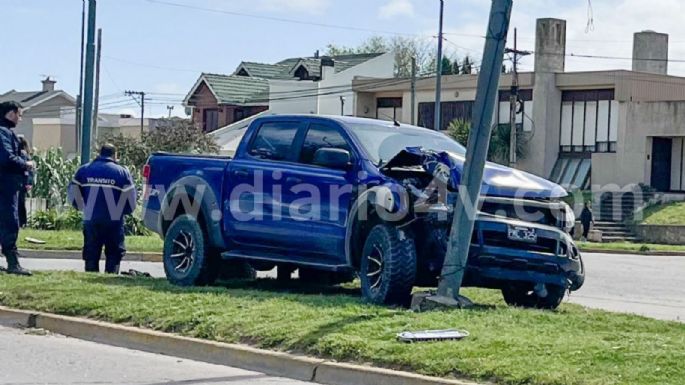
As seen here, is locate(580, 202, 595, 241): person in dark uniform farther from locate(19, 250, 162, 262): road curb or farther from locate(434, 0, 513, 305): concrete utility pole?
locate(434, 0, 513, 305): concrete utility pole

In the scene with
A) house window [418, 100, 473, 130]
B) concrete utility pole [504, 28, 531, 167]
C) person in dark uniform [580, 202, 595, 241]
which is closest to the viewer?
person in dark uniform [580, 202, 595, 241]

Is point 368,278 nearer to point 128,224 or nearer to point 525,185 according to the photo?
point 525,185

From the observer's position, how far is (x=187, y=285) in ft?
42.2

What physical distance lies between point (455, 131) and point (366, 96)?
40.1ft

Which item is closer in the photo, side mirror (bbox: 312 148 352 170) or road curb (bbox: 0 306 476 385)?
road curb (bbox: 0 306 476 385)

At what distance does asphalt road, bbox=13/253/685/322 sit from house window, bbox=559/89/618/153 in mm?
27283

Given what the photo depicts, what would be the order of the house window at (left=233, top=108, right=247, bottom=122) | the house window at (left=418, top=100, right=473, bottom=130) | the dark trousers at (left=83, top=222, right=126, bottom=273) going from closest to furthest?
the dark trousers at (left=83, top=222, right=126, bottom=273), the house window at (left=418, top=100, right=473, bottom=130), the house window at (left=233, top=108, right=247, bottom=122)

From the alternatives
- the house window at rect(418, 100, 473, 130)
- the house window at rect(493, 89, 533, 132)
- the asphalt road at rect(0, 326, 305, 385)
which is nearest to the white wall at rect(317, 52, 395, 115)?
the house window at rect(418, 100, 473, 130)

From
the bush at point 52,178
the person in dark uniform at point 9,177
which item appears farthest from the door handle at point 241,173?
the bush at point 52,178

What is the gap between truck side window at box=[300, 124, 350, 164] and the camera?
1214 cm

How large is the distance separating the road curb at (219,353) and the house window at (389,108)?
164ft

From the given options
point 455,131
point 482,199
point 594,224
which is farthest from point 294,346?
point 455,131

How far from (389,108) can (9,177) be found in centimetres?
4908

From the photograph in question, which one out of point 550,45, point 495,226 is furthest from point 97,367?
point 550,45
